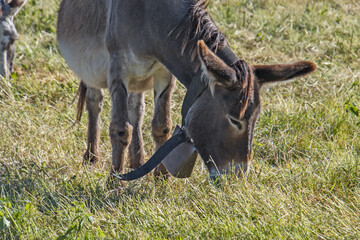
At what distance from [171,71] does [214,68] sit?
721 millimetres

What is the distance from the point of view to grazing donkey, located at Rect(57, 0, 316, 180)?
3.70 metres

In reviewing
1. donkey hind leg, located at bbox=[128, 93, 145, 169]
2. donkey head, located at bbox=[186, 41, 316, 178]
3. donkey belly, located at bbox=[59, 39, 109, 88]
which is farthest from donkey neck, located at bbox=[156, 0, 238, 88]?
donkey hind leg, located at bbox=[128, 93, 145, 169]

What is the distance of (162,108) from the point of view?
15.7 ft

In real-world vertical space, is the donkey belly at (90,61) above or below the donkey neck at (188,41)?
below

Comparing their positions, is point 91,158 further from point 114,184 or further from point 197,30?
point 197,30

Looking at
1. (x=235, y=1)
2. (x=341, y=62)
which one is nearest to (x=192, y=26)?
(x=341, y=62)

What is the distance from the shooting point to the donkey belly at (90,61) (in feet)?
15.5

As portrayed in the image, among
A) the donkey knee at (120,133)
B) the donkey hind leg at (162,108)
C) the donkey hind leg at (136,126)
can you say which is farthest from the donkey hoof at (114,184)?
the donkey hind leg at (136,126)

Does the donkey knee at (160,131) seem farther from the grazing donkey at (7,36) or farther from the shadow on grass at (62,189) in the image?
the grazing donkey at (7,36)

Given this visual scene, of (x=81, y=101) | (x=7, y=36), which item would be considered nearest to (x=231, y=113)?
(x=81, y=101)

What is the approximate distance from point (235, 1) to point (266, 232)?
6.09m

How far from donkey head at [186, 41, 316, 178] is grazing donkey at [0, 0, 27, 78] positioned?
129 inches

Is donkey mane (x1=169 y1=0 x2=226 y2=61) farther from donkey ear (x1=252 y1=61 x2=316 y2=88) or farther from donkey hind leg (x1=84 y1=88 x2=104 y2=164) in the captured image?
donkey hind leg (x1=84 y1=88 x2=104 y2=164)

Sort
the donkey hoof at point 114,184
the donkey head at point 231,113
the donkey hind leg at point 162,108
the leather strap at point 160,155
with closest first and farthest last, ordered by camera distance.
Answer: the donkey head at point 231,113 → the leather strap at point 160,155 → the donkey hoof at point 114,184 → the donkey hind leg at point 162,108
